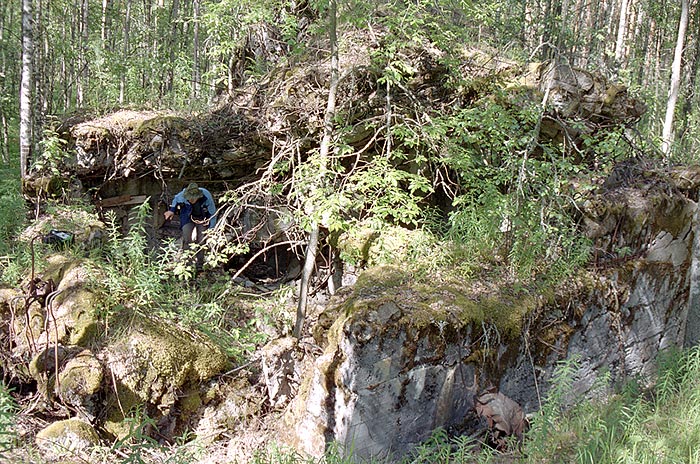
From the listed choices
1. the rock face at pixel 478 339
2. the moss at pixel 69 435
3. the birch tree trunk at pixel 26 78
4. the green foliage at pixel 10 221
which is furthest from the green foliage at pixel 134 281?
the birch tree trunk at pixel 26 78

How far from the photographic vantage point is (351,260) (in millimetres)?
5961

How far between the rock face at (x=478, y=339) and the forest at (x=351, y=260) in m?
0.03

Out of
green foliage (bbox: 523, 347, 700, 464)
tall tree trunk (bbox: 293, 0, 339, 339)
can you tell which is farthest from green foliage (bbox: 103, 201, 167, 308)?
green foliage (bbox: 523, 347, 700, 464)

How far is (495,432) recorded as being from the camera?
440 cm

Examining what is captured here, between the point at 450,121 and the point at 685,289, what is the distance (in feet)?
12.8

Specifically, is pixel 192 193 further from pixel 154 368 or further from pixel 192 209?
pixel 154 368

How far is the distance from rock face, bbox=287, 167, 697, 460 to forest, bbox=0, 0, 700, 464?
30 mm

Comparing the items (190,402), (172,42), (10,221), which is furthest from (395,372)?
(172,42)

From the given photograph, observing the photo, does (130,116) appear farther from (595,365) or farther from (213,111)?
(595,365)

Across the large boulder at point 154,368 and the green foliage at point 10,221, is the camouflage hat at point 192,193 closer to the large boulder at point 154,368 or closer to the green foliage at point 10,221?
the large boulder at point 154,368

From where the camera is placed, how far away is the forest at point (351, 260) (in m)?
4.34

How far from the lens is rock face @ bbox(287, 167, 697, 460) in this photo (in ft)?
14.1

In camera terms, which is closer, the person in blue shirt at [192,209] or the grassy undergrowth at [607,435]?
the grassy undergrowth at [607,435]

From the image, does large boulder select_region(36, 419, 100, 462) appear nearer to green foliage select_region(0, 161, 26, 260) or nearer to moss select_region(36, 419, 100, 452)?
moss select_region(36, 419, 100, 452)
